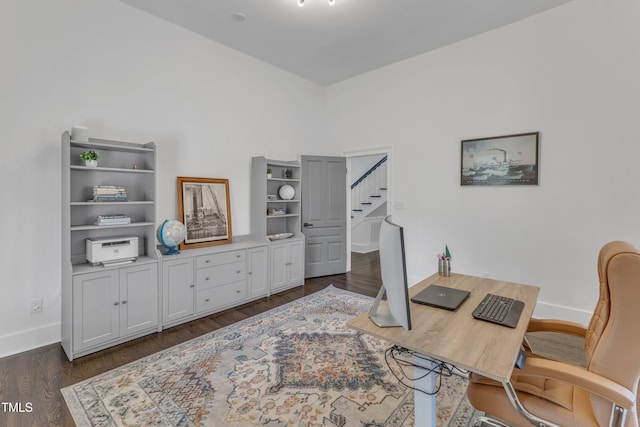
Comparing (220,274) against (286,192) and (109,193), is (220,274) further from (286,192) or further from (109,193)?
(286,192)

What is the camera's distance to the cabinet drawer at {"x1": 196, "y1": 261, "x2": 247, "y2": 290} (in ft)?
11.2

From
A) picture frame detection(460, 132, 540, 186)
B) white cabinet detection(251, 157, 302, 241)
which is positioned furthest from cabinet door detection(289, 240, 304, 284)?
picture frame detection(460, 132, 540, 186)

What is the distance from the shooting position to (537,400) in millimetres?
Result: 1255

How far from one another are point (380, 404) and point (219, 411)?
1078 millimetres

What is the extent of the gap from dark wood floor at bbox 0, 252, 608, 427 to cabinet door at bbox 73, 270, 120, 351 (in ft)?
0.48

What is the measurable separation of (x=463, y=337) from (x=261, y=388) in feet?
5.12

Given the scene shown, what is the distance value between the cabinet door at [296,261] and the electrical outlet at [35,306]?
279 centimetres

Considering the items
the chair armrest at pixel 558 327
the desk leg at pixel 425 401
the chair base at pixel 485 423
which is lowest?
the chair base at pixel 485 423

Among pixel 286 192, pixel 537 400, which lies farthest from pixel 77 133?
pixel 537 400

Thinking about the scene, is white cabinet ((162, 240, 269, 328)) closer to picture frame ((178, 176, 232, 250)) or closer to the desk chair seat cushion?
picture frame ((178, 176, 232, 250))

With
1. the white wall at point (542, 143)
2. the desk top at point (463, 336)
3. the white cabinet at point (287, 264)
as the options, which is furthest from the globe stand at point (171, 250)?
the white wall at point (542, 143)

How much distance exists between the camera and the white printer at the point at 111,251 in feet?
9.01

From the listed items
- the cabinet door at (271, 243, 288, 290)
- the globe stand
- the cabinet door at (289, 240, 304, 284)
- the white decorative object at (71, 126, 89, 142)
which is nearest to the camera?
the white decorative object at (71, 126, 89, 142)

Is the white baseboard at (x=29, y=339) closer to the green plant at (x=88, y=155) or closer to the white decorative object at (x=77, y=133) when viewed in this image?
the green plant at (x=88, y=155)
